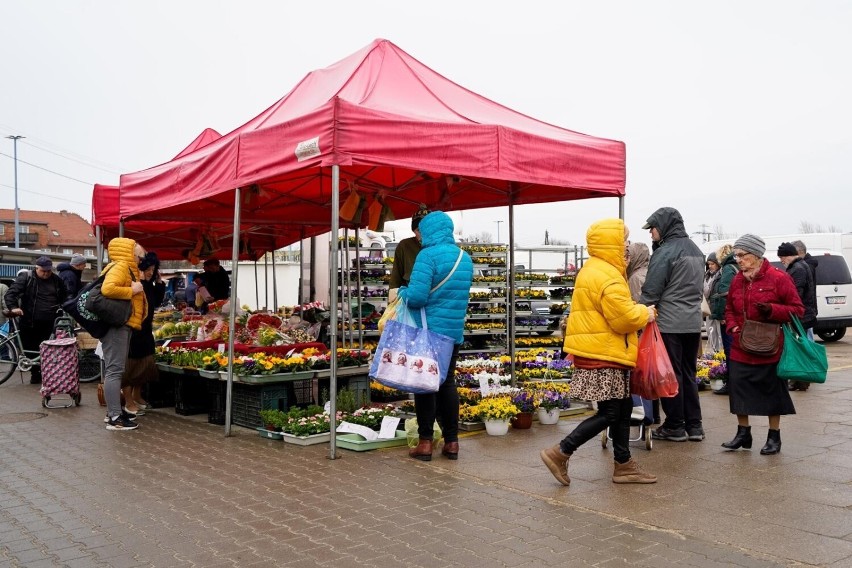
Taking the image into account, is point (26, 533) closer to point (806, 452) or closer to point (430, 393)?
point (430, 393)

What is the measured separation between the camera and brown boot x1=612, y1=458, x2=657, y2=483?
5781 millimetres

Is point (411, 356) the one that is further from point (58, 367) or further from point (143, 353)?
point (58, 367)

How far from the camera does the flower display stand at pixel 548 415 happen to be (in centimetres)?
817

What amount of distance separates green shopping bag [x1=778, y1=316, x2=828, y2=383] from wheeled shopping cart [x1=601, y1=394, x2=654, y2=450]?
3.82 feet

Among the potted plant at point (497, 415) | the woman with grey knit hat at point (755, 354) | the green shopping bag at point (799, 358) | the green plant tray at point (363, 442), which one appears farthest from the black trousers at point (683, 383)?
the green plant tray at point (363, 442)

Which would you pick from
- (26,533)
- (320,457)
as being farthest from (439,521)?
(26,533)

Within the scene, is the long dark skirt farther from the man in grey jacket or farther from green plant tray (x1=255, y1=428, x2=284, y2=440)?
green plant tray (x1=255, y1=428, x2=284, y2=440)

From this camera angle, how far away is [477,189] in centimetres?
1025

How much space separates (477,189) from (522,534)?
618cm

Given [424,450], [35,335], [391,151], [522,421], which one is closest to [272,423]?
[424,450]

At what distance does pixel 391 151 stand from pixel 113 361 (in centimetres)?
402

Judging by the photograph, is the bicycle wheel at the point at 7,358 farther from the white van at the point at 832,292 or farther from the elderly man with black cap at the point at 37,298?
the white van at the point at 832,292

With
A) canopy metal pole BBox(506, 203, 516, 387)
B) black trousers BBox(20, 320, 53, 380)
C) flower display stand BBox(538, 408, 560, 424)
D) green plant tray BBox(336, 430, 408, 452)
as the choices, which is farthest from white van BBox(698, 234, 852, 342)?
black trousers BBox(20, 320, 53, 380)

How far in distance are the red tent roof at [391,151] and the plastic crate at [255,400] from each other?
2093mm
